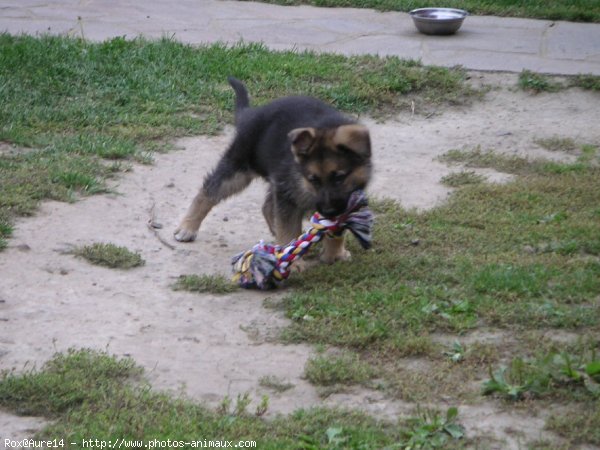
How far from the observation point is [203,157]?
8203 millimetres

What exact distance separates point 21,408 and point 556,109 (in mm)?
6169

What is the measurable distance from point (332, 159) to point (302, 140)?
0.66 ft

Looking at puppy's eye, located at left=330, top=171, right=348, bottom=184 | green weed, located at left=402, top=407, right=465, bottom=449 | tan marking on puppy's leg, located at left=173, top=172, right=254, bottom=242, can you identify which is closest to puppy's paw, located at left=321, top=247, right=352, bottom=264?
puppy's eye, located at left=330, top=171, right=348, bottom=184

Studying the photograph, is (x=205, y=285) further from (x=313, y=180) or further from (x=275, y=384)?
(x=275, y=384)

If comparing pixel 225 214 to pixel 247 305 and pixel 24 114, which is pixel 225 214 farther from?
pixel 24 114

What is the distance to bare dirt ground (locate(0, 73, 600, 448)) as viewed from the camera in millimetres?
4773

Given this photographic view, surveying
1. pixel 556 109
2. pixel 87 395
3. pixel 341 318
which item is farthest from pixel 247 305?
pixel 556 109

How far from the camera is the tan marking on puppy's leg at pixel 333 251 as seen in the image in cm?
635

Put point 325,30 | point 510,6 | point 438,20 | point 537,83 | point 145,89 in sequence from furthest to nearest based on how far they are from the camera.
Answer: point 510,6
point 325,30
point 438,20
point 537,83
point 145,89

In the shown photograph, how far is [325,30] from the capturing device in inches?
457

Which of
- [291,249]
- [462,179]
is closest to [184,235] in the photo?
[291,249]

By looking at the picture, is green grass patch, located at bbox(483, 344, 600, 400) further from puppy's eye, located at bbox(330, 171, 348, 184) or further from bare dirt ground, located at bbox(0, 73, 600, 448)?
puppy's eye, located at bbox(330, 171, 348, 184)

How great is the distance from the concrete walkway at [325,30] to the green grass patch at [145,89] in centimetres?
71

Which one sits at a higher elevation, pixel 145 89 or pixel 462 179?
pixel 145 89
